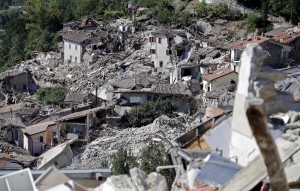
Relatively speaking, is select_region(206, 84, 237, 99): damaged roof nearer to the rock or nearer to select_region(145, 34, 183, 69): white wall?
select_region(145, 34, 183, 69): white wall

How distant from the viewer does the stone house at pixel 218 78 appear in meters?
25.0

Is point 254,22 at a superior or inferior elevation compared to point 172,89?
superior

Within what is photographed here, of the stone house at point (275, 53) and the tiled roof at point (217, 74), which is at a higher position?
the stone house at point (275, 53)

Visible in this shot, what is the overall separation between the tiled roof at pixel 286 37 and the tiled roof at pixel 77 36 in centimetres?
1385

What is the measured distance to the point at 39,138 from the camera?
22016 mm

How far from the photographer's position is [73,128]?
22453 mm

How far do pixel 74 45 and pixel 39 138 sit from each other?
1715 cm

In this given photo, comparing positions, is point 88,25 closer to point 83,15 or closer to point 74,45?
point 74,45

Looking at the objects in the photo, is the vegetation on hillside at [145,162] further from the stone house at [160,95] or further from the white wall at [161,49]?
the white wall at [161,49]

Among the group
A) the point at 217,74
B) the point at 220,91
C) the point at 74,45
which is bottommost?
the point at 220,91

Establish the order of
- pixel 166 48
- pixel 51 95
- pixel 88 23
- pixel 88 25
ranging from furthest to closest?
pixel 88 23, pixel 88 25, pixel 166 48, pixel 51 95

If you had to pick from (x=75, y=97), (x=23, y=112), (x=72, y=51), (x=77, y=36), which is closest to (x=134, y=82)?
(x=75, y=97)

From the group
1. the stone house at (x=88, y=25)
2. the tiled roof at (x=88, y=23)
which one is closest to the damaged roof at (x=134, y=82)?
the stone house at (x=88, y=25)

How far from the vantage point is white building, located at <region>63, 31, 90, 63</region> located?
3753 centimetres
